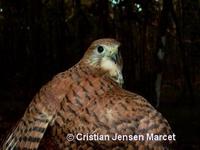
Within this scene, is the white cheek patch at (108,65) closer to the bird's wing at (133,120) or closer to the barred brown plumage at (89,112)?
the barred brown plumage at (89,112)

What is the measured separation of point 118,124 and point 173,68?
17.0 meters

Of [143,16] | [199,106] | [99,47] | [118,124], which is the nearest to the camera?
[118,124]

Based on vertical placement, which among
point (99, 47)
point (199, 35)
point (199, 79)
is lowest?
point (199, 79)

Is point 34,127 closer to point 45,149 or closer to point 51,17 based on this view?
point 45,149

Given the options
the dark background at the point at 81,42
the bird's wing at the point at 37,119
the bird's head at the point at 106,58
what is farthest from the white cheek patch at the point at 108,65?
the dark background at the point at 81,42

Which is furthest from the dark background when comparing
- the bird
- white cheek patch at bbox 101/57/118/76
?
the bird

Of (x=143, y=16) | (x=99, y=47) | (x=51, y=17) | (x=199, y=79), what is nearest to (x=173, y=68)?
(x=199, y=79)

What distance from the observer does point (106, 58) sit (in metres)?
1.84

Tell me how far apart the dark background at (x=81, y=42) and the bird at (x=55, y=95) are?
15.0ft

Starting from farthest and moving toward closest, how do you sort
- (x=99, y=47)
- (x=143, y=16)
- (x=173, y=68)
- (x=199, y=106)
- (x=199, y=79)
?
1. (x=173, y=68)
2. (x=199, y=79)
3. (x=199, y=106)
4. (x=143, y=16)
5. (x=99, y=47)

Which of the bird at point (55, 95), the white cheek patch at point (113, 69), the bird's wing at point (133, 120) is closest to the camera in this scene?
the bird's wing at point (133, 120)

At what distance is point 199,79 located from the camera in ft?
54.9

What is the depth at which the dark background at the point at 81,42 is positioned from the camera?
8031mm

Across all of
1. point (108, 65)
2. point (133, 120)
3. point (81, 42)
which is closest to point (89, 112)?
point (133, 120)
